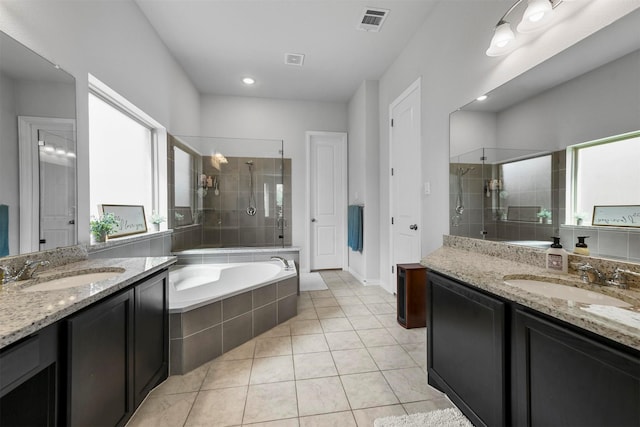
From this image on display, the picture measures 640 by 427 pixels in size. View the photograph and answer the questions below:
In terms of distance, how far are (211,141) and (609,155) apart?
3922 millimetres

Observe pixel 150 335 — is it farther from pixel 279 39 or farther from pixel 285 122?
pixel 285 122

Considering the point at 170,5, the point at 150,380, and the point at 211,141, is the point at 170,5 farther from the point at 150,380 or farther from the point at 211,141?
the point at 150,380

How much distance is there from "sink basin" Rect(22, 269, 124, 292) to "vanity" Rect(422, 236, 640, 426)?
1769 mm

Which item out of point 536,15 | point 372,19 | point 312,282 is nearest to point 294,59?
point 372,19

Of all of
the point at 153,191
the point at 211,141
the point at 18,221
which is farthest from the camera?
the point at 211,141

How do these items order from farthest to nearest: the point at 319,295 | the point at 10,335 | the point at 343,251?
the point at 343,251
the point at 319,295
the point at 10,335

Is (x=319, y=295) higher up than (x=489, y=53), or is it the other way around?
(x=489, y=53)

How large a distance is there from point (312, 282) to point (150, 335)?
2.53 meters

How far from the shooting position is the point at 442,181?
90.3 inches

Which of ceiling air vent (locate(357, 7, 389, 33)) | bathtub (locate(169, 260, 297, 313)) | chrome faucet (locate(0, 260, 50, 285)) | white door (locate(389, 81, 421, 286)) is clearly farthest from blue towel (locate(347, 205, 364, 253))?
chrome faucet (locate(0, 260, 50, 285))

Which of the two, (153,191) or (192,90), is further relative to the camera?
(192,90)

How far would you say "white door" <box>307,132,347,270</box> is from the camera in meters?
4.51

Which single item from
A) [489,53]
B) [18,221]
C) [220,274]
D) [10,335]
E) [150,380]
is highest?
[489,53]

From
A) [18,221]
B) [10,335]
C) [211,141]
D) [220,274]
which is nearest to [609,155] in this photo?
[10,335]
